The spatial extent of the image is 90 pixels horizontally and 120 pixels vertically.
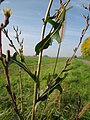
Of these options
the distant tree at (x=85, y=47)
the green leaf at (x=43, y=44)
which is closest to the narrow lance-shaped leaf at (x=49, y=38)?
the green leaf at (x=43, y=44)

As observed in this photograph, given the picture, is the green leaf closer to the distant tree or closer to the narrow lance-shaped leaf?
the narrow lance-shaped leaf

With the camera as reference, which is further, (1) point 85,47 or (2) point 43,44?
(1) point 85,47

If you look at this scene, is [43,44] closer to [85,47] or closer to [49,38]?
[49,38]

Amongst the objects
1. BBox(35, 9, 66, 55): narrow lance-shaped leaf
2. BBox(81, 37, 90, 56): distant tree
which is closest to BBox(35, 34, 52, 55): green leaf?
BBox(35, 9, 66, 55): narrow lance-shaped leaf

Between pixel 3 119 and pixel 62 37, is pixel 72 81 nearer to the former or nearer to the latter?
pixel 3 119

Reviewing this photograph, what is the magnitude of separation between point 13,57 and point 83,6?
825mm

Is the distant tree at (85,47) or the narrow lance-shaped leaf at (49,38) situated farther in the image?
the distant tree at (85,47)

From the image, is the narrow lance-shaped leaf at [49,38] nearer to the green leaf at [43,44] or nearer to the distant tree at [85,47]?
the green leaf at [43,44]

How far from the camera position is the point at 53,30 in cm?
136

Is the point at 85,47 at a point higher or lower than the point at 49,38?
lower

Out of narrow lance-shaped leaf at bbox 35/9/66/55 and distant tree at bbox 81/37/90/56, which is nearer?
narrow lance-shaped leaf at bbox 35/9/66/55

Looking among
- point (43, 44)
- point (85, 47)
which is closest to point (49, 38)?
point (43, 44)

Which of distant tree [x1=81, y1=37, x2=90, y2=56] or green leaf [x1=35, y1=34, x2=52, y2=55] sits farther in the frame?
distant tree [x1=81, y1=37, x2=90, y2=56]

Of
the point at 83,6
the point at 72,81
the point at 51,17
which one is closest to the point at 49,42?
the point at 51,17
